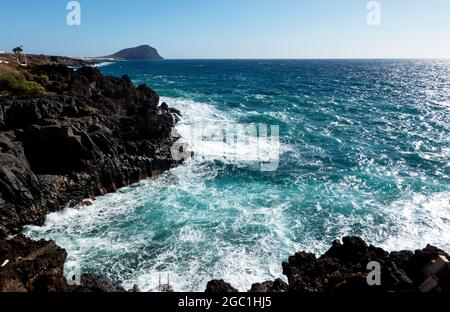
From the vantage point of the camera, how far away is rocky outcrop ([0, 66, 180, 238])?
64.2 ft

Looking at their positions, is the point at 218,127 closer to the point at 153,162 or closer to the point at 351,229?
the point at 153,162

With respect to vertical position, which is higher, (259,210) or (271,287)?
(271,287)

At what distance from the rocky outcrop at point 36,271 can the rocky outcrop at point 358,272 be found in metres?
4.57

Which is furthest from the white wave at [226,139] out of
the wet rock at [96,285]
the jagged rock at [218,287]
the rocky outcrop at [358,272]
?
the jagged rock at [218,287]

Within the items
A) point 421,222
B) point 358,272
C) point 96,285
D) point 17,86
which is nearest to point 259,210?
point 358,272

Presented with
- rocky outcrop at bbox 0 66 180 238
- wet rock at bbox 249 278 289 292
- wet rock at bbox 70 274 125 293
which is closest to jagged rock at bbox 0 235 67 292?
wet rock at bbox 70 274 125 293

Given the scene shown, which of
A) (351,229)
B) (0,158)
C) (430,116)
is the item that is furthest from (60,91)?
(430,116)

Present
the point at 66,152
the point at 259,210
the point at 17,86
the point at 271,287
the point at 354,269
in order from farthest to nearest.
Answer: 1. the point at 17,86
2. the point at 66,152
3. the point at 259,210
4. the point at 354,269
5. the point at 271,287

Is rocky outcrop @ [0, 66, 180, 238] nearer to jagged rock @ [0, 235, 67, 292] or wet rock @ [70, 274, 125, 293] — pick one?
jagged rock @ [0, 235, 67, 292]

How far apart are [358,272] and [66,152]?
20488 millimetres

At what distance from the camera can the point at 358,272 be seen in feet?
39.0

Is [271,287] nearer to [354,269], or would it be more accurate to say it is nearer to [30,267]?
[354,269]

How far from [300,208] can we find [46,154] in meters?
18.1

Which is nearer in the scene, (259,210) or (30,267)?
(30,267)
